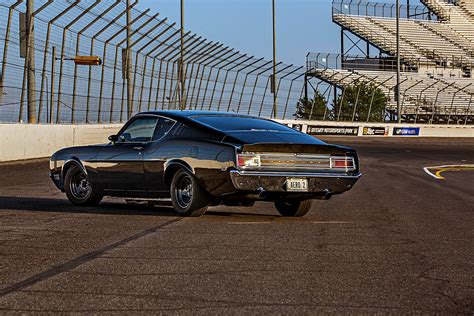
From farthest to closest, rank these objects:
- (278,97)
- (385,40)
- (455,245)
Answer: (385,40)
(278,97)
(455,245)

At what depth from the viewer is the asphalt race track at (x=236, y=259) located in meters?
5.77

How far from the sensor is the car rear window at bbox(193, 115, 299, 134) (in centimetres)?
1147

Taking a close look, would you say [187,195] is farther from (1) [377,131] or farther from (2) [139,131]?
(1) [377,131]

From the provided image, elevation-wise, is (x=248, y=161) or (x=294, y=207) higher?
(x=248, y=161)

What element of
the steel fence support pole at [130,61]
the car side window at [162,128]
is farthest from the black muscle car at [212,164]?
the steel fence support pole at [130,61]

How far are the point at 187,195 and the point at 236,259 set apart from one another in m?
3.76

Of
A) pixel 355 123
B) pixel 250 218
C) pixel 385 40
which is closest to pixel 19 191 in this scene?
pixel 250 218

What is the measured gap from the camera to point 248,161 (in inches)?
418

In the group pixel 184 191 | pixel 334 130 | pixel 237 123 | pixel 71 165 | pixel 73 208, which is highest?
pixel 334 130

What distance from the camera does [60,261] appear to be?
7383 millimetres

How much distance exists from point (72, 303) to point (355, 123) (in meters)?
50.6

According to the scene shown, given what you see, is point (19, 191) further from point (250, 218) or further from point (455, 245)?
point (455, 245)

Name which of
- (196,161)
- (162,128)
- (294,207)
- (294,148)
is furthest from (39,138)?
(294,148)

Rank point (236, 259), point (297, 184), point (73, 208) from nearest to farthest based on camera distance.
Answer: point (236, 259) < point (297, 184) < point (73, 208)
